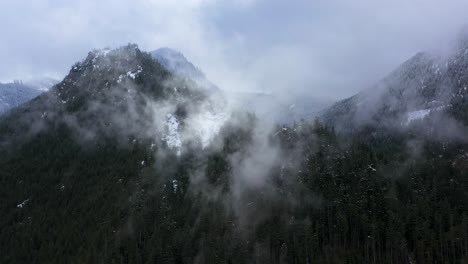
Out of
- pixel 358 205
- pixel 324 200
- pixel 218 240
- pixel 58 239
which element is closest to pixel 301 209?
pixel 324 200

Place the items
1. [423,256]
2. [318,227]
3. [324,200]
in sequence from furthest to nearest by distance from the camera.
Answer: [324,200] → [318,227] → [423,256]

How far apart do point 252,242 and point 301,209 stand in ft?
96.5

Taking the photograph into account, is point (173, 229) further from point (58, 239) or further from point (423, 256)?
point (423, 256)

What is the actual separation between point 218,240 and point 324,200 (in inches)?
1983

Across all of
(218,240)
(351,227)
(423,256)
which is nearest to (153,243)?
(218,240)

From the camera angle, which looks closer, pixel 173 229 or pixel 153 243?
pixel 153 243

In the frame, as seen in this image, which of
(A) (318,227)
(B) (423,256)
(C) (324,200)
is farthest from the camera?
(C) (324,200)

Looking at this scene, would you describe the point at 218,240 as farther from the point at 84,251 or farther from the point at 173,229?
the point at 84,251

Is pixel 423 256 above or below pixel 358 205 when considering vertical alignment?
below

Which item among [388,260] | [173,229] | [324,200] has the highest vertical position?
[324,200]

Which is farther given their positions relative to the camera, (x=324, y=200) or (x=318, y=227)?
(x=324, y=200)

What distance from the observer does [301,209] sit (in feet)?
646

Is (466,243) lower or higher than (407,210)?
lower

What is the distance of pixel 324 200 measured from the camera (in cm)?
19562
